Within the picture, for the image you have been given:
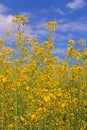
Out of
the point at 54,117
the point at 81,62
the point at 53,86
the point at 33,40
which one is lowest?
the point at 54,117

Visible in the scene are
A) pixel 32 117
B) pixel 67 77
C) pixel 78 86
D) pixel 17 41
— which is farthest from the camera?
pixel 67 77

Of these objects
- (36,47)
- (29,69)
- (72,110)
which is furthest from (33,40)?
(72,110)

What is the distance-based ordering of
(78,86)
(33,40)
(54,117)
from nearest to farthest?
(54,117) → (78,86) → (33,40)

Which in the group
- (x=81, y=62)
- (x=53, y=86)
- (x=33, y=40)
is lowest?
(x=53, y=86)

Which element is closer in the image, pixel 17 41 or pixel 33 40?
pixel 17 41

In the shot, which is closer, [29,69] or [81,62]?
[29,69]

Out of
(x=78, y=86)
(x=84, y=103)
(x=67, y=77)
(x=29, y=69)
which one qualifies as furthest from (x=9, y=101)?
(x=67, y=77)

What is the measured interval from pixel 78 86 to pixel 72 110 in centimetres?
144

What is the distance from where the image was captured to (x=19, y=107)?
6215 mm

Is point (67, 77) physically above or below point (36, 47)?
below

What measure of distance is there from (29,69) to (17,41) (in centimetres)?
58

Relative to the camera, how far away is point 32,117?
4617mm

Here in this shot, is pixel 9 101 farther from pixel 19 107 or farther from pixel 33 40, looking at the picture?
pixel 33 40

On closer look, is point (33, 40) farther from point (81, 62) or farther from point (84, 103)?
point (84, 103)
